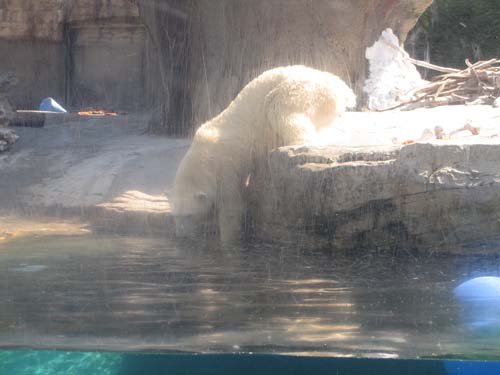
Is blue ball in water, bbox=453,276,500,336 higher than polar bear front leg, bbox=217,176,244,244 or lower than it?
lower

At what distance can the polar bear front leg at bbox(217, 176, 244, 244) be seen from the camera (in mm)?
6633

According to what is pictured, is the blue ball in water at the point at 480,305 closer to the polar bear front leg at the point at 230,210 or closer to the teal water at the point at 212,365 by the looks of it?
the teal water at the point at 212,365

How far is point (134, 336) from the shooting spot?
3.56 meters

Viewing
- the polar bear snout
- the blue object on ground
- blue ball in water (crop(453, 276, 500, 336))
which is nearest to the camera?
blue ball in water (crop(453, 276, 500, 336))

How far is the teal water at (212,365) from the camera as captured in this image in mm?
3426

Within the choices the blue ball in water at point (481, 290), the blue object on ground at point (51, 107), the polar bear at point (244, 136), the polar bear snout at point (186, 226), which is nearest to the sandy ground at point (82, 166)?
the polar bear at point (244, 136)

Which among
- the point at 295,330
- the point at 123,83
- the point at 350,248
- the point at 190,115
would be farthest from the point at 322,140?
the point at 123,83

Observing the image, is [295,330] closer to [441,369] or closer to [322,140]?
[441,369]

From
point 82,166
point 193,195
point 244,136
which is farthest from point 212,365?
point 82,166

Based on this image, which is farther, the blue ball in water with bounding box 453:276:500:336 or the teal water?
the blue ball in water with bounding box 453:276:500:336

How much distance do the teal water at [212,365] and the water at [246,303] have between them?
53mm

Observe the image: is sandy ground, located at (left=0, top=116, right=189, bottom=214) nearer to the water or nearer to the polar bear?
the polar bear

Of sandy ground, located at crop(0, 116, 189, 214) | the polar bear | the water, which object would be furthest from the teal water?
sandy ground, located at crop(0, 116, 189, 214)

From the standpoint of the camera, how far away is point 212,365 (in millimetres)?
3477
